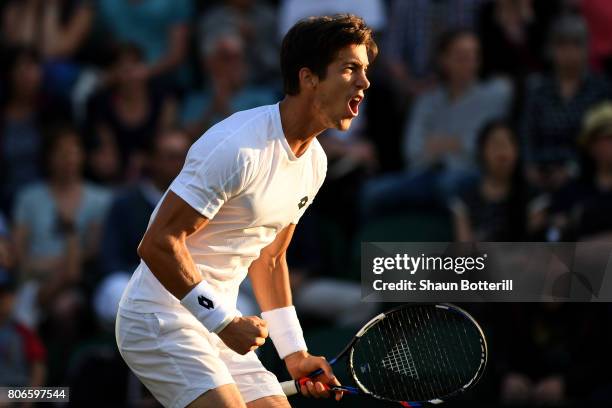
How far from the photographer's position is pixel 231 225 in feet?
15.6

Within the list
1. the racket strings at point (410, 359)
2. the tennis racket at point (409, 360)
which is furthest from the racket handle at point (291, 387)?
the racket strings at point (410, 359)

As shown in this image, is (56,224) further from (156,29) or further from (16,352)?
(156,29)

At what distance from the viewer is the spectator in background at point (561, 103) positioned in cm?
871

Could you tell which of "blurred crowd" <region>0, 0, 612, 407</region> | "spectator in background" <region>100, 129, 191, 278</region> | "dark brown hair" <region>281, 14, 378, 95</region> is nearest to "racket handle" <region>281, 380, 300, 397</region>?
"dark brown hair" <region>281, 14, 378, 95</region>

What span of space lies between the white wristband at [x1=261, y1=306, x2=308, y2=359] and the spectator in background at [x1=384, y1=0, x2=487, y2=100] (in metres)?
4.50

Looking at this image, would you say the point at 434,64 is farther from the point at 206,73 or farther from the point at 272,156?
the point at 272,156

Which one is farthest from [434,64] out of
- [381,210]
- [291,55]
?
[291,55]

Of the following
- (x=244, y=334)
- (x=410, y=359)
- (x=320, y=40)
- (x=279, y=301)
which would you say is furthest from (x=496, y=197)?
(x=244, y=334)

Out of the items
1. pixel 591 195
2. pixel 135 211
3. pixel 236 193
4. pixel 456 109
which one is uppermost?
pixel 236 193

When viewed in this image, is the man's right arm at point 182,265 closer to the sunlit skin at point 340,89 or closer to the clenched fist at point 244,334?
the clenched fist at point 244,334

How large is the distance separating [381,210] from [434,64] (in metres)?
1.27

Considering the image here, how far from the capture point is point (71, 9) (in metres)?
10.6

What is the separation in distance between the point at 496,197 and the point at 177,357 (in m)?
3.95

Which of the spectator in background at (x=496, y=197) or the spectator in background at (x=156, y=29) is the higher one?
the spectator in background at (x=156, y=29)
